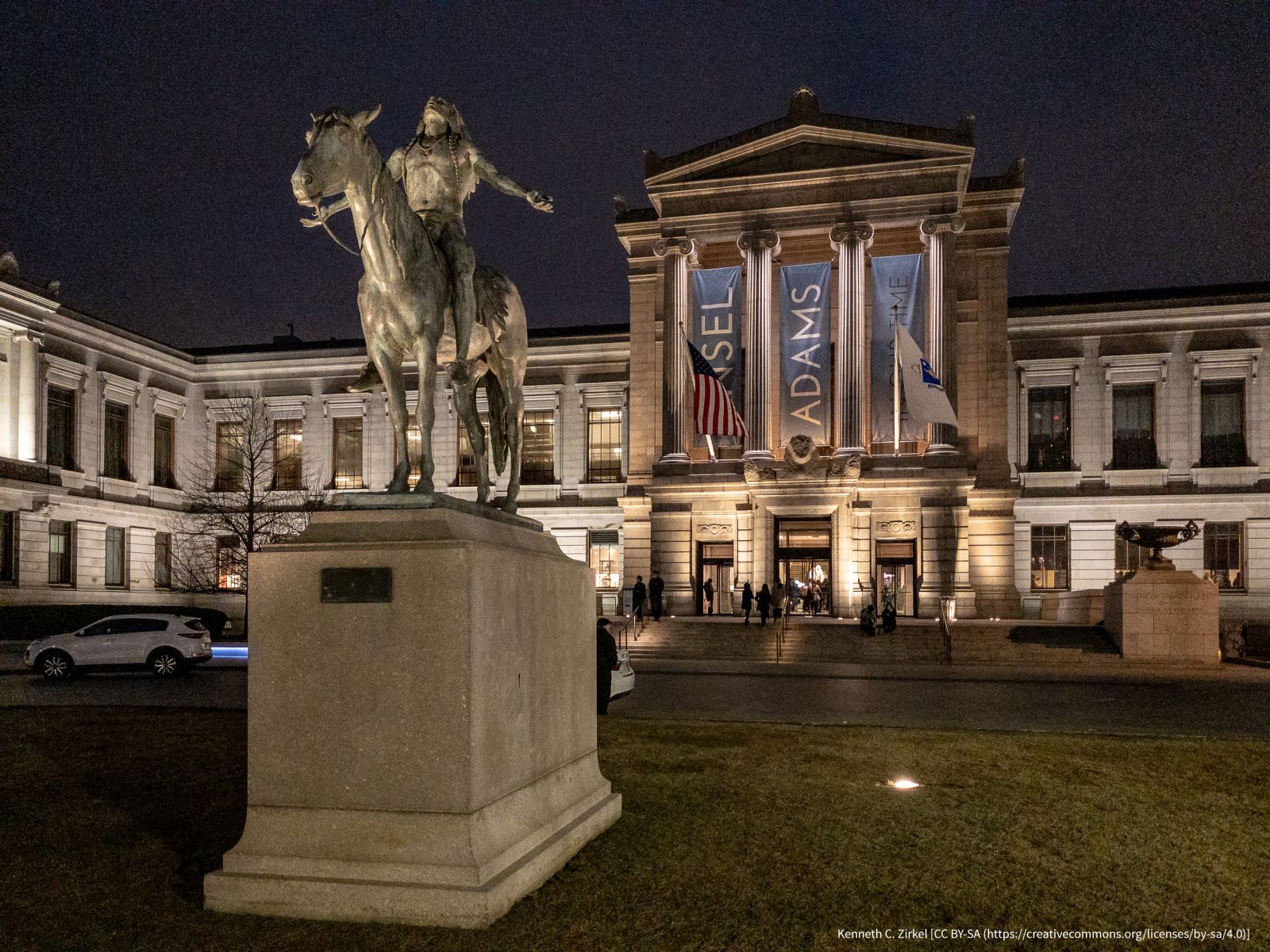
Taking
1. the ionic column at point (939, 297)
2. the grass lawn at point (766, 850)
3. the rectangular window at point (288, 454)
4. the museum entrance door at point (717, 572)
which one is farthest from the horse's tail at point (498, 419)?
the rectangular window at point (288, 454)

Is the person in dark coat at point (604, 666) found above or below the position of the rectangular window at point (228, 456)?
below

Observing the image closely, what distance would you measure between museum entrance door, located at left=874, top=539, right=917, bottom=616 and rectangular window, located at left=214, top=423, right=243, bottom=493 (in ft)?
101

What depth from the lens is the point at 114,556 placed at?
4553cm

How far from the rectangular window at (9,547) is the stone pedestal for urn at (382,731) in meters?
39.3

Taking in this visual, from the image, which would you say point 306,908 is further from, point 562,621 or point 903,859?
point 903,859

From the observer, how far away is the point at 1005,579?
133ft

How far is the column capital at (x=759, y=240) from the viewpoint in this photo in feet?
137

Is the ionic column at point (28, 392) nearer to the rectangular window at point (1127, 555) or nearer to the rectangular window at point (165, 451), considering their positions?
the rectangular window at point (165, 451)

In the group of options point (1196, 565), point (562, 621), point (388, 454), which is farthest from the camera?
point (388, 454)

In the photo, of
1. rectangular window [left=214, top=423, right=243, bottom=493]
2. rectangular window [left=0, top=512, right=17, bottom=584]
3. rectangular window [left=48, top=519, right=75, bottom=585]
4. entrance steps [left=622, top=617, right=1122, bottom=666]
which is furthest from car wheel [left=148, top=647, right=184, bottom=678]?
rectangular window [left=214, top=423, right=243, bottom=493]

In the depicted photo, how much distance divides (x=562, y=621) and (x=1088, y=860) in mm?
3929

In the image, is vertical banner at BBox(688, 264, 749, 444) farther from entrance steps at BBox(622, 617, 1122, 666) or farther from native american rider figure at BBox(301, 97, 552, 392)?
native american rider figure at BBox(301, 97, 552, 392)

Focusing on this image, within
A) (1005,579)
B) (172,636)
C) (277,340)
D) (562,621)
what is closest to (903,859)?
(562,621)

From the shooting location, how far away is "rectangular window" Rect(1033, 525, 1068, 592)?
1694 inches
